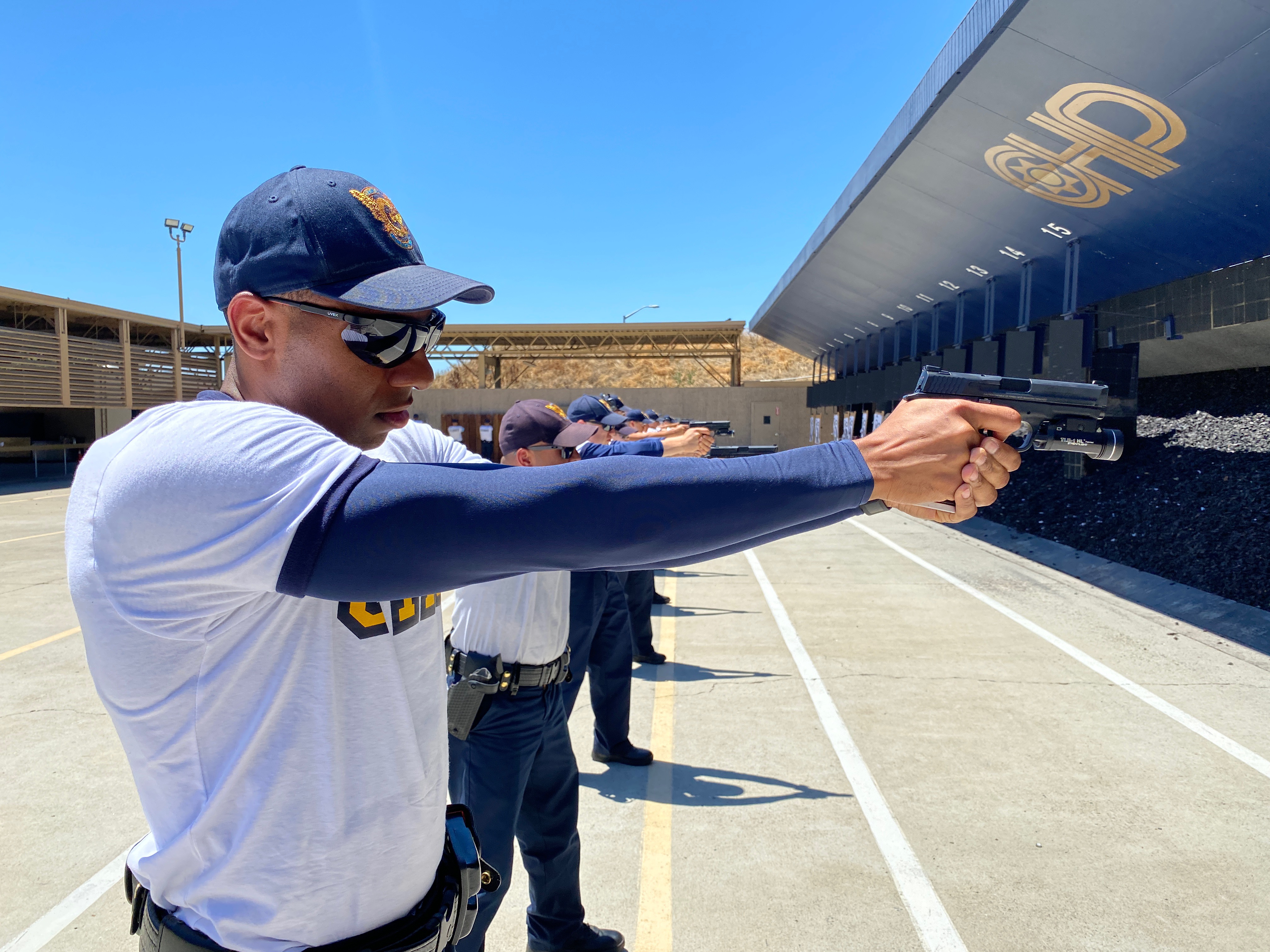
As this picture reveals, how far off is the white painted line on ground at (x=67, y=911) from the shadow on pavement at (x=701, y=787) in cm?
230

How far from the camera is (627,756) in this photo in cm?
453

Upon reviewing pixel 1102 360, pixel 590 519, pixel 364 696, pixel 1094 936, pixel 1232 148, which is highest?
pixel 1232 148

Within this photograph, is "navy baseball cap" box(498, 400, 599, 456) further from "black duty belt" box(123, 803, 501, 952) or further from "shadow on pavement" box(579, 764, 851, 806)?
"black duty belt" box(123, 803, 501, 952)

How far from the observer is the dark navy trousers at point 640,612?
256 inches

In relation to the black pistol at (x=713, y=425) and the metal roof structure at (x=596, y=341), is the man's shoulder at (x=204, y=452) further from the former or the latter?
the metal roof structure at (x=596, y=341)

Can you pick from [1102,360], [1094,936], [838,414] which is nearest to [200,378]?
[838,414]

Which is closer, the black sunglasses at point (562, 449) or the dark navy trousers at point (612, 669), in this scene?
the black sunglasses at point (562, 449)

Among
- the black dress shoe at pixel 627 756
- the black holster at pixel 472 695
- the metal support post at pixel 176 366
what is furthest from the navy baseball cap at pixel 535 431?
the metal support post at pixel 176 366

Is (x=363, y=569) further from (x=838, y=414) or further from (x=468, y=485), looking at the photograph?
(x=838, y=414)

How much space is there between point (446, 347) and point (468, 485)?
33.9 meters

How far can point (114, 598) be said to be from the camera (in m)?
0.95

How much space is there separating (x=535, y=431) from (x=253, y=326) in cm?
307

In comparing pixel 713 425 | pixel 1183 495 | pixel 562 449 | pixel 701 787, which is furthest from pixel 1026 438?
pixel 1183 495

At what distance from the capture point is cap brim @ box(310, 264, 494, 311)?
1116mm
